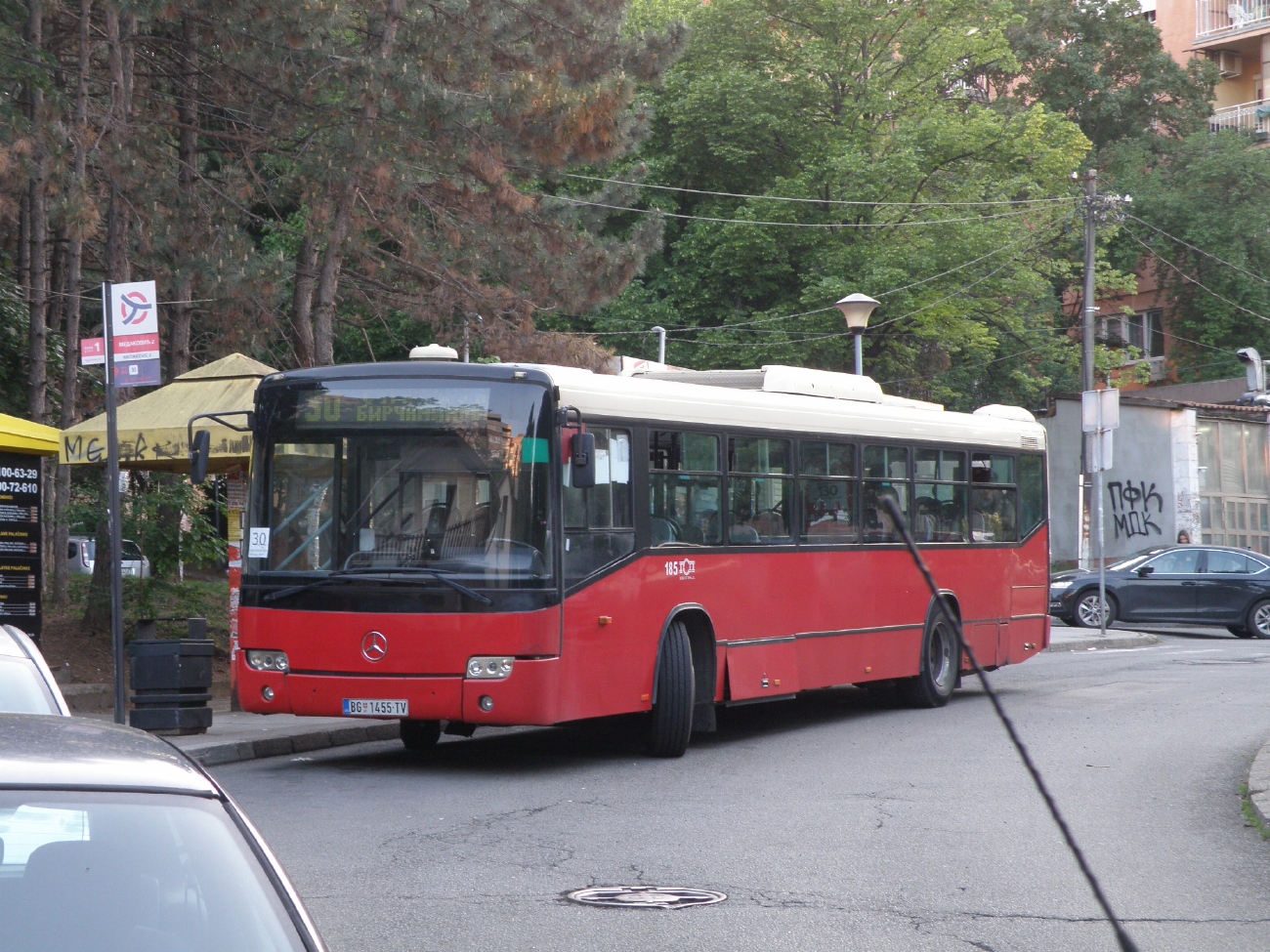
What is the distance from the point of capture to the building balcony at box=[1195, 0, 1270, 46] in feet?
193

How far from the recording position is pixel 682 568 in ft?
40.3

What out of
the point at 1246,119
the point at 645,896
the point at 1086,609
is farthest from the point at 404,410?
the point at 1246,119

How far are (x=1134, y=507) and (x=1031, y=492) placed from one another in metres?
24.1

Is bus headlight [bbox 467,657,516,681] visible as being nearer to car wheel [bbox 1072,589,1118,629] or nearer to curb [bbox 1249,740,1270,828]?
curb [bbox 1249,740,1270,828]

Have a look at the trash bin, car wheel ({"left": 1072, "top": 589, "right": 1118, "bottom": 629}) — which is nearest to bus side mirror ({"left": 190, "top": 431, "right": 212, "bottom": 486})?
the trash bin

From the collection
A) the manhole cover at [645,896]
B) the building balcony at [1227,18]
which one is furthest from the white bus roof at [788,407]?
the building balcony at [1227,18]

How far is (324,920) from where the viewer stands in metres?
6.63

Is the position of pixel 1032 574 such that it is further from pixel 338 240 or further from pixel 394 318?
pixel 394 318

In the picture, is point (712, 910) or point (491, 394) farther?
point (491, 394)

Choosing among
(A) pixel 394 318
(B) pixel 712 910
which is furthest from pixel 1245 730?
(A) pixel 394 318

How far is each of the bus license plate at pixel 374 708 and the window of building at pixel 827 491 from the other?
447 cm

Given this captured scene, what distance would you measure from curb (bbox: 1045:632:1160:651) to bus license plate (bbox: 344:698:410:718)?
1577 cm

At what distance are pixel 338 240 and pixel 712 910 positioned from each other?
1413 centimetres

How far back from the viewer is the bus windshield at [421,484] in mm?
11000
